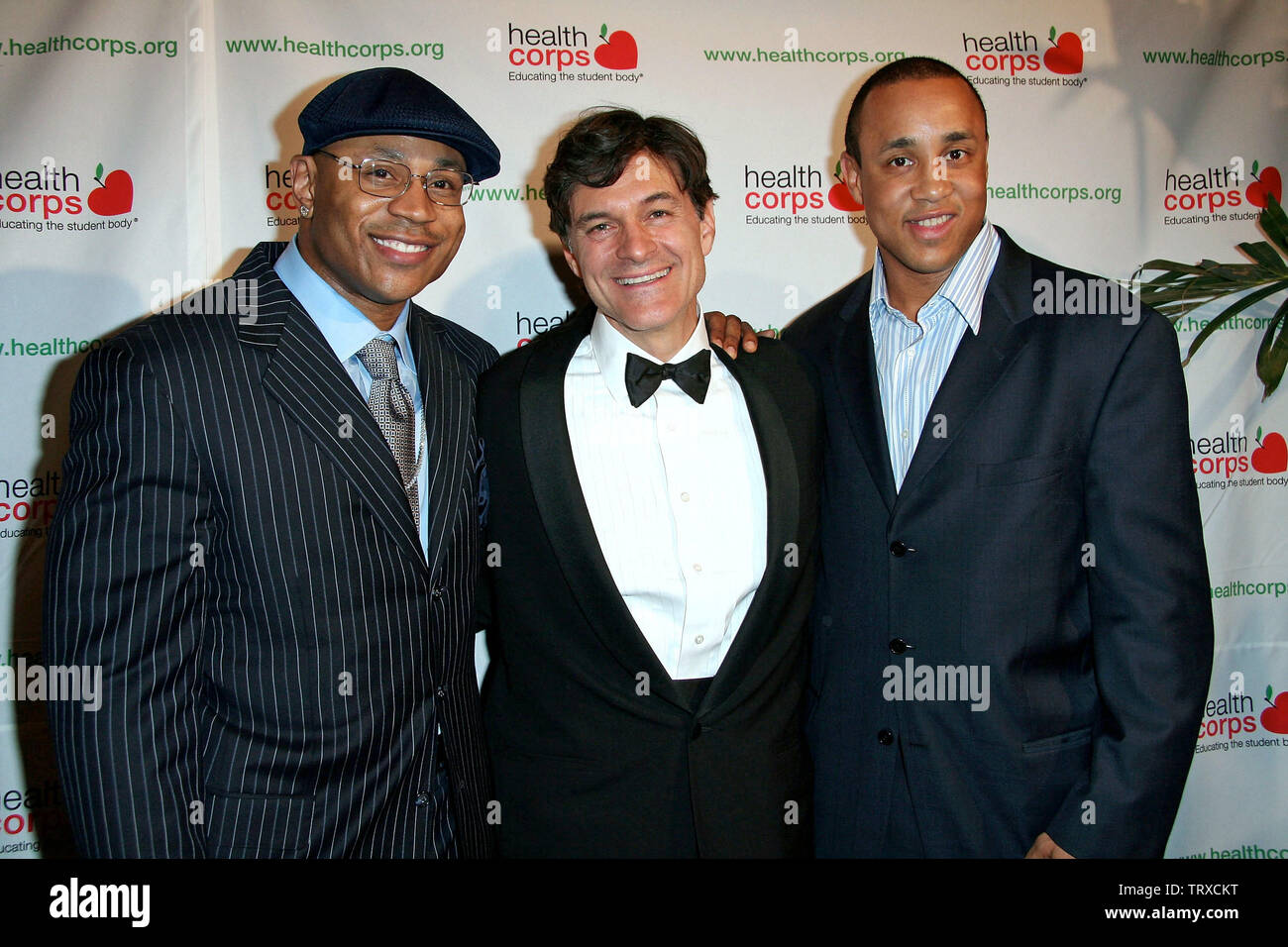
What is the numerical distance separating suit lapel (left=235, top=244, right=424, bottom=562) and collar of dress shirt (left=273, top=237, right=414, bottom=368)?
0.06 meters

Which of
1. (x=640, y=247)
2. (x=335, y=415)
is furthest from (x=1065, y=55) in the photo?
(x=335, y=415)

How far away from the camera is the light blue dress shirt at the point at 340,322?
1.99 meters

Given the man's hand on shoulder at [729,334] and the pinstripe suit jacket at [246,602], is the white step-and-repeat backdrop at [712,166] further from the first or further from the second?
the pinstripe suit jacket at [246,602]

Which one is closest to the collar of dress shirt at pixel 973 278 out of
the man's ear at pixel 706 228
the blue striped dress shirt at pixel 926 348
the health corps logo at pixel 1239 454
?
the blue striped dress shirt at pixel 926 348

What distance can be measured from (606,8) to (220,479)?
2.14m

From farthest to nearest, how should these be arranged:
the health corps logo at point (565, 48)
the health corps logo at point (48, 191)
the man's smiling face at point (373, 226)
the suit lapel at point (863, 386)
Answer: the health corps logo at point (565, 48), the health corps logo at point (48, 191), the suit lapel at point (863, 386), the man's smiling face at point (373, 226)

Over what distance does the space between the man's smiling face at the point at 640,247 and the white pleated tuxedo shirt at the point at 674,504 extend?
11 centimetres

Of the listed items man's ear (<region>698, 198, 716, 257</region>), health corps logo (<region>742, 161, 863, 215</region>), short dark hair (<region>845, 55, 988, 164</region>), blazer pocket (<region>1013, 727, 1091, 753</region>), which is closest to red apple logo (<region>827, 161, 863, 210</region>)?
health corps logo (<region>742, 161, 863, 215</region>)

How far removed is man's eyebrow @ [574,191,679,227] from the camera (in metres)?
2.15

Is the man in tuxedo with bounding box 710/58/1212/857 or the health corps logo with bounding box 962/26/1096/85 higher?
the health corps logo with bounding box 962/26/1096/85

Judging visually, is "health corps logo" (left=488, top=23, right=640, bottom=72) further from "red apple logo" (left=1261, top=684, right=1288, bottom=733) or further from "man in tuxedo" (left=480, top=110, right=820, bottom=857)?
"red apple logo" (left=1261, top=684, right=1288, bottom=733)

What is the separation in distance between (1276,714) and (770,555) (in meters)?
2.55

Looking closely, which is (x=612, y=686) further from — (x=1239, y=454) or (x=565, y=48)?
(x=1239, y=454)
